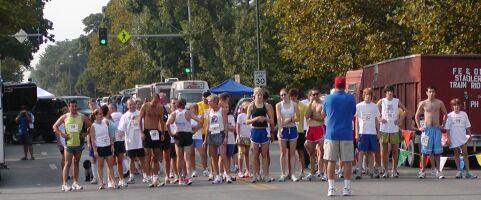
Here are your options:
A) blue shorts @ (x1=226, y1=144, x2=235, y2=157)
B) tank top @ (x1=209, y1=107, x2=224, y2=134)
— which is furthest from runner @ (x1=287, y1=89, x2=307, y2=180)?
tank top @ (x1=209, y1=107, x2=224, y2=134)

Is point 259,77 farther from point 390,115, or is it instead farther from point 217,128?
point 217,128

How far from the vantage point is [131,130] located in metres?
19.6

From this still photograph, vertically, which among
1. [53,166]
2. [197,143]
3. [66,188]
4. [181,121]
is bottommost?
[53,166]

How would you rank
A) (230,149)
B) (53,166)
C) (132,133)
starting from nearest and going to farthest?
(132,133)
(230,149)
(53,166)

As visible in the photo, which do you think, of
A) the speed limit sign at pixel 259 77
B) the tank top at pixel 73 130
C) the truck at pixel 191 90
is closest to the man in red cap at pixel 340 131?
the tank top at pixel 73 130

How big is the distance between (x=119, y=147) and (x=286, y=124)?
10.7 feet

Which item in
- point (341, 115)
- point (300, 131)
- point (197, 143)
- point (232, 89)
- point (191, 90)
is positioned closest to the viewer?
point (341, 115)

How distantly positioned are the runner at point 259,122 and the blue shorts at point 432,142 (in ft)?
10.5

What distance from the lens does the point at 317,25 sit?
3703 cm

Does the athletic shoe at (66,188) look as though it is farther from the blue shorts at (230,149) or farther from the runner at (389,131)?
the runner at (389,131)

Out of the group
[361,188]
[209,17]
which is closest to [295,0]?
[361,188]

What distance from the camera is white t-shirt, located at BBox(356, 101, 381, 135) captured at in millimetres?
19594

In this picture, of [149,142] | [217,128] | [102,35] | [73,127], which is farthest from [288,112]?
[102,35]

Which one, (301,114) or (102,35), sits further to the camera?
(102,35)
